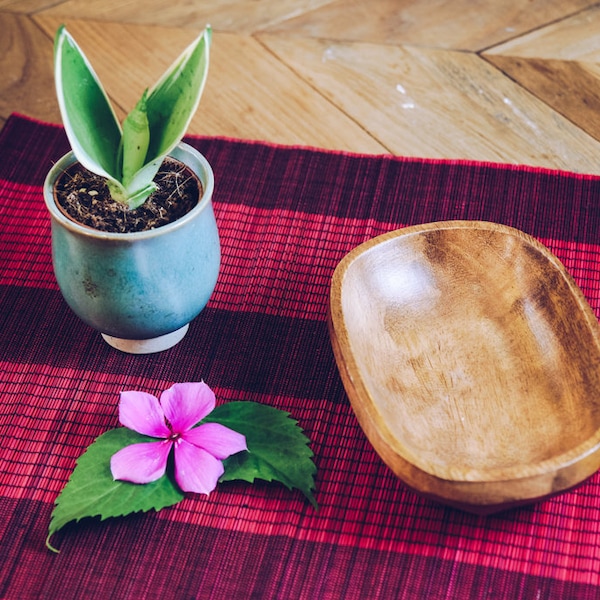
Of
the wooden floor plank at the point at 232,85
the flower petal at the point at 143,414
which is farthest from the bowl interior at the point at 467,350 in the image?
the wooden floor plank at the point at 232,85

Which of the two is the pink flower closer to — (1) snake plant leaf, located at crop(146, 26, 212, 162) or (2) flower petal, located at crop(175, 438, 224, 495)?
(2) flower petal, located at crop(175, 438, 224, 495)

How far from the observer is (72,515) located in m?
0.46

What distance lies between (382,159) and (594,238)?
176mm

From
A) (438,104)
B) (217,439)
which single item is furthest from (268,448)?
(438,104)

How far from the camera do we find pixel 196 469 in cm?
47

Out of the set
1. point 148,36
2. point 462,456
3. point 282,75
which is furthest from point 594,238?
point 148,36

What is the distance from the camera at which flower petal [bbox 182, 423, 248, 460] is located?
1.56 feet

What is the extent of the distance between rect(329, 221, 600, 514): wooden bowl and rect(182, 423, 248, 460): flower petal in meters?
0.07

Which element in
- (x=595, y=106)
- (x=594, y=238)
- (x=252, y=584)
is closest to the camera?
(x=252, y=584)

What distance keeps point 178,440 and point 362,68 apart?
464mm

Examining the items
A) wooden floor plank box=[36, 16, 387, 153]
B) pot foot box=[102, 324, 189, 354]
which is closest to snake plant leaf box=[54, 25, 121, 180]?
pot foot box=[102, 324, 189, 354]

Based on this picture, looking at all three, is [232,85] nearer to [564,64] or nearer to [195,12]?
[195,12]

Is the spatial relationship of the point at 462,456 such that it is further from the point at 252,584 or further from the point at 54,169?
the point at 54,169

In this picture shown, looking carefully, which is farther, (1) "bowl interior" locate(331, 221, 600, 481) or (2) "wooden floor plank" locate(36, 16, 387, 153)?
(2) "wooden floor plank" locate(36, 16, 387, 153)
